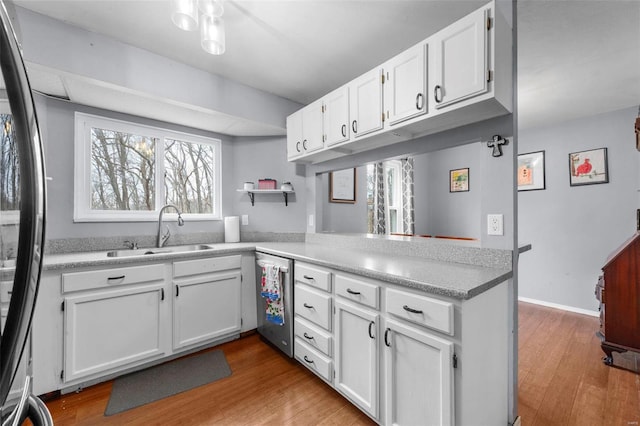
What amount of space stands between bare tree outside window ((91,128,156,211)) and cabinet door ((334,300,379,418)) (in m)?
2.22

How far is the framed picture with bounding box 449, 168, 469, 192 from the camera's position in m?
4.66

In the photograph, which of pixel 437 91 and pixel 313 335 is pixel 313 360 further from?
pixel 437 91

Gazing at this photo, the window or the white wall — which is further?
the white wall

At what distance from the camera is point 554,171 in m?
3.58

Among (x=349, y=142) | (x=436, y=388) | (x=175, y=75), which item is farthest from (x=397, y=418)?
(x=175, y=75)

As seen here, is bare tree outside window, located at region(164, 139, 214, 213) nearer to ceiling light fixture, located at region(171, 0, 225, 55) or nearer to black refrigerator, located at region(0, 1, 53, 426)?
ceiling light fixture, located at region(171, 0, 225, 55)

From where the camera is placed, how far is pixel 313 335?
1882 mm

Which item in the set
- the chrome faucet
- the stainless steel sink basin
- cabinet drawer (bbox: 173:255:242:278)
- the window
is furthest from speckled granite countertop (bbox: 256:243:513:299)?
the window

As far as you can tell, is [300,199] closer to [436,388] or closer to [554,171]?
[436,388]

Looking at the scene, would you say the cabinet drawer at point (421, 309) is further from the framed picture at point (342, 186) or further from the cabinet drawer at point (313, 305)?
the framed picture at point (342, 186)

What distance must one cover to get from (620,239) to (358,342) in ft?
11.8

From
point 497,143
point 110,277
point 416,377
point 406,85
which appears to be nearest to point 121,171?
point 110,277

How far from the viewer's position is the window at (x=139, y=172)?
7.72 ft

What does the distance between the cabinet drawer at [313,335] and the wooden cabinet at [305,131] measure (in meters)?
1.45
